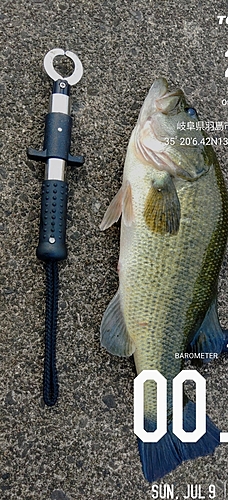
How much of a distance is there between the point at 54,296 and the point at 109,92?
604 millimetres

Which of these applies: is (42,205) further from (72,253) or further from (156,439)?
(156,439)

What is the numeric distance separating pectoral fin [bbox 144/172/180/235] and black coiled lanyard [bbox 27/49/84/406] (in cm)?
21

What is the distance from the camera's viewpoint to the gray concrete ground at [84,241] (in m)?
1.34

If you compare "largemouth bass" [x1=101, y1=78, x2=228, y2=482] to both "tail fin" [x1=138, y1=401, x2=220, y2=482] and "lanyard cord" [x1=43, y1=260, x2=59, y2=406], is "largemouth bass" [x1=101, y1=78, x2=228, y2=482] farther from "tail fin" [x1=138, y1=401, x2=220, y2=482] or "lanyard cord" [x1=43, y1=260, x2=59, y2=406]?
"lanyard cord" [x1=43, y1=260, x2=59, y2=406]

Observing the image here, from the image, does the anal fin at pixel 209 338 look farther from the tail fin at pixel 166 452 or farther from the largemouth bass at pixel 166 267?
the tail fin at pixel 166 452

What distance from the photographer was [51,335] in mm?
1350

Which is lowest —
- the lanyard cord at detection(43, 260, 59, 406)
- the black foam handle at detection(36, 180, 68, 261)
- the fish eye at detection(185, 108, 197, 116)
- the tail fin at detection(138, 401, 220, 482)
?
the tail fin at detection(138, 401, 220, 482)

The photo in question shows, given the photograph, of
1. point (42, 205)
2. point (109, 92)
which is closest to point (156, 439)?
point (42, 205)

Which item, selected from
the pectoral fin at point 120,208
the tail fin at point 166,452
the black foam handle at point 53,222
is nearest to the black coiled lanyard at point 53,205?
the black foam handle at point 53,222

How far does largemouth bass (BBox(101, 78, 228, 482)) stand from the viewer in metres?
1.34

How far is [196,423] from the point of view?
4.43 ft

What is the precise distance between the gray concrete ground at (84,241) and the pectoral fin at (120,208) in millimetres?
53

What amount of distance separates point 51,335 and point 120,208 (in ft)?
1.18

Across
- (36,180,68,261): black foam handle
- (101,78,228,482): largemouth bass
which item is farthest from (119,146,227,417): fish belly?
(36,180,68,261): black foam handle
